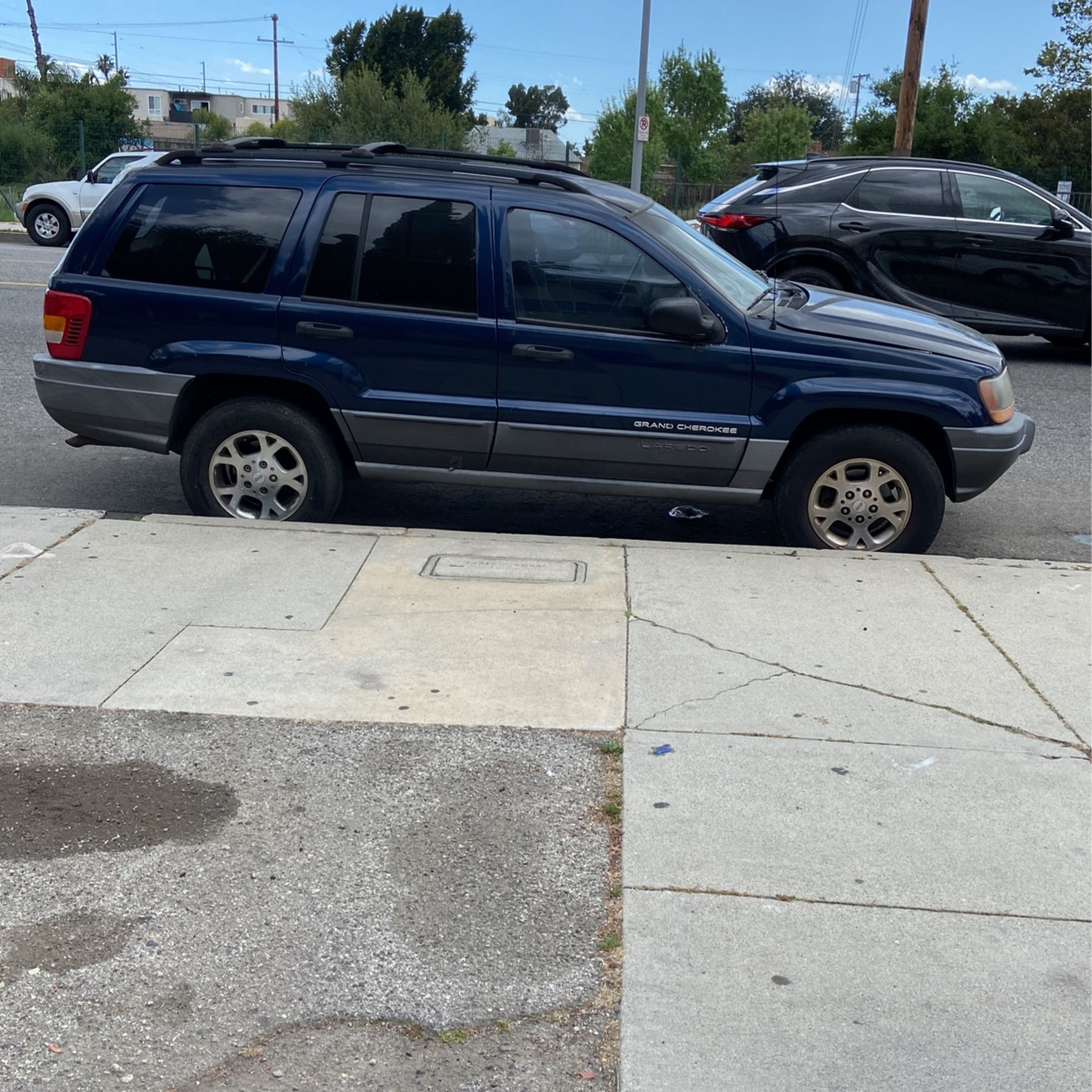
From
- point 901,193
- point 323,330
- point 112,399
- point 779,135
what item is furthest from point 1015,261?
point 779,135

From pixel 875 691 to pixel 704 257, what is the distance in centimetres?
277

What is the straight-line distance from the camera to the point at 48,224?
2366 cm

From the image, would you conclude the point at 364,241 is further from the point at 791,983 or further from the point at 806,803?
the point at 791,983

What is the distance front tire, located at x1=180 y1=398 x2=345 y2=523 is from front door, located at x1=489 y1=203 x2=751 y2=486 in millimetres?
953

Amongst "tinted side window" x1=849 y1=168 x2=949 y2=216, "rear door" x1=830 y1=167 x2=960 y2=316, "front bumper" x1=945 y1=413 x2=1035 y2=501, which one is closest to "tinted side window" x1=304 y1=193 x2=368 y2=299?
"front bumper" x1=945 y1=413 x2=1035 y2=501

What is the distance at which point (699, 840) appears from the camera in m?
3.77

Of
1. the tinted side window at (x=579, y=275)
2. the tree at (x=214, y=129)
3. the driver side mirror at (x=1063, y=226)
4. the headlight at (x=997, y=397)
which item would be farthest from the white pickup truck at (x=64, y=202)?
the headlight at (x=997, y=397)

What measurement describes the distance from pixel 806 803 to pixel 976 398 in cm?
297

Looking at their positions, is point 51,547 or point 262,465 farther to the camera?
point 262,465

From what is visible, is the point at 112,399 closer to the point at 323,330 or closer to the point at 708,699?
the point at 323,330

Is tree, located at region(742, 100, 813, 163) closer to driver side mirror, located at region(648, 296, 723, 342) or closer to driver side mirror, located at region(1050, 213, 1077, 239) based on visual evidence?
driver side mirror, located at region(1050, 213, 1077, 239)

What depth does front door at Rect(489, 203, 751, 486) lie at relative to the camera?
613cm

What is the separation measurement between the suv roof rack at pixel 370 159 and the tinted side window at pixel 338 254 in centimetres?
29

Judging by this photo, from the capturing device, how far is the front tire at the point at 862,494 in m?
6.22
